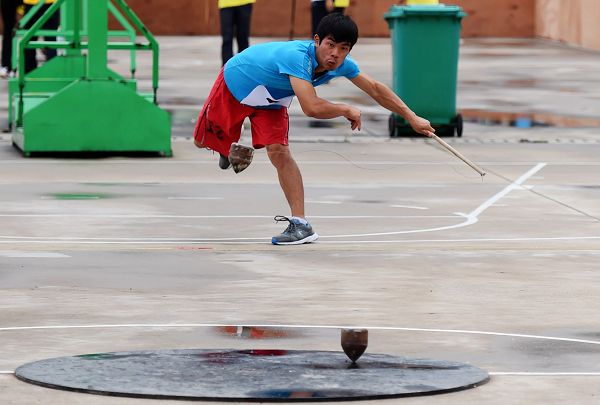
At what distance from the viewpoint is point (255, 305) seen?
27.2ft

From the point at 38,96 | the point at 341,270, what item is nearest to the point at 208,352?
the point at 341,270

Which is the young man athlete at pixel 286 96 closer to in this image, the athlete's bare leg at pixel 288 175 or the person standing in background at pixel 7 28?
the athlete's bare leg at pixel 288 175

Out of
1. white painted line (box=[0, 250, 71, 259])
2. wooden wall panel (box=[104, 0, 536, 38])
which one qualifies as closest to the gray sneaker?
white painted line (box=[0, 250, 71, 259])

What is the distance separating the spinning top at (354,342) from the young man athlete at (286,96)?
337 centimetres

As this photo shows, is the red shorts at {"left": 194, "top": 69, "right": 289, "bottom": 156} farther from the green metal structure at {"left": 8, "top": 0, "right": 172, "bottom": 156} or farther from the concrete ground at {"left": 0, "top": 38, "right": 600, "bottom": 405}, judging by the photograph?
the green metal structure at {"left": 8, "top": 0, "right": 172, "bottom": 156}

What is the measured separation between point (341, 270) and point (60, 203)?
360 cm

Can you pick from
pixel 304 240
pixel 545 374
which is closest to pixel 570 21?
pixel 304 240

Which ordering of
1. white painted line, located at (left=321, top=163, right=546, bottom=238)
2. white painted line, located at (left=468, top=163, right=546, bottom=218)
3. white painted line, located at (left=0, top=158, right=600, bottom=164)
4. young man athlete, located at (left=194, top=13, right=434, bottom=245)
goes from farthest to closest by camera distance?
white painted line, located at (left=0, top=158, right=600, bottom=164), white painted line, located at (left=468, top=163, right=546, bottom=218), white painted line, located at (left=321, top=163, right=546, bottom=238), young man athlete, located at (left=194, top=13, right=434, bottom=245)

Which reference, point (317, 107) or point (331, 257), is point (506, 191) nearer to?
point (331, 257)

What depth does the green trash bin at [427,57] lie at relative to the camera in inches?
705

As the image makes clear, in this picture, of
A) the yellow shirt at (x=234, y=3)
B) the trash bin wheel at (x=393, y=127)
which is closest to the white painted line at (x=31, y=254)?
the trash bin wheel at (x=393, y=127)

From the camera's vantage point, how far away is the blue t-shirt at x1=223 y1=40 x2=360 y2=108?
33.1 feet

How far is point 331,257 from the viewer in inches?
395

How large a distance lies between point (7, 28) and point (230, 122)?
12848 millimetres
